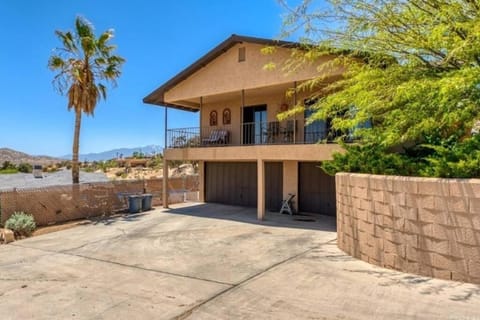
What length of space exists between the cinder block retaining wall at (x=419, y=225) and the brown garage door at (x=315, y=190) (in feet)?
21.0

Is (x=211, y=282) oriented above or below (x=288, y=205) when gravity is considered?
below

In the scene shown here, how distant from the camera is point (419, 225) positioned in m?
6.16

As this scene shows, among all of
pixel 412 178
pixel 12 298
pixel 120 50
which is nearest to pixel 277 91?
pixel 120 50

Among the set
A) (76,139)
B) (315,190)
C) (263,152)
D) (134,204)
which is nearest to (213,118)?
(263,152)

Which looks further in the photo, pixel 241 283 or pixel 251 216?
pixel 251 216

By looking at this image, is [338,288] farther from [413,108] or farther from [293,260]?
[413,108]

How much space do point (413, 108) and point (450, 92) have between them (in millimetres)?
986

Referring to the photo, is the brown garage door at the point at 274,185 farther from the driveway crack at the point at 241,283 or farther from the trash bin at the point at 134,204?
the driveway crack at the point at 241,283

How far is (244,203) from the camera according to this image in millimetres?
17125

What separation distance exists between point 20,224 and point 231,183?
372 inches

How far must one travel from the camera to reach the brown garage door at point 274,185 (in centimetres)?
1562

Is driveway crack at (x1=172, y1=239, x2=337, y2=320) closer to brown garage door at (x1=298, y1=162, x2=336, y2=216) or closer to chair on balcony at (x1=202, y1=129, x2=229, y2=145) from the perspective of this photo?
brown garage door at (x1=298, y1=162, x2=336, y2=216)

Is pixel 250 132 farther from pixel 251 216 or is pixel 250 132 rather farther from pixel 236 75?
pixel 251 216

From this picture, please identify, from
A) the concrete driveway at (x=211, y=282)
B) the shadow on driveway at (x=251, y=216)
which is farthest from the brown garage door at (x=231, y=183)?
the concrete driveway at (x=211, y=282)
